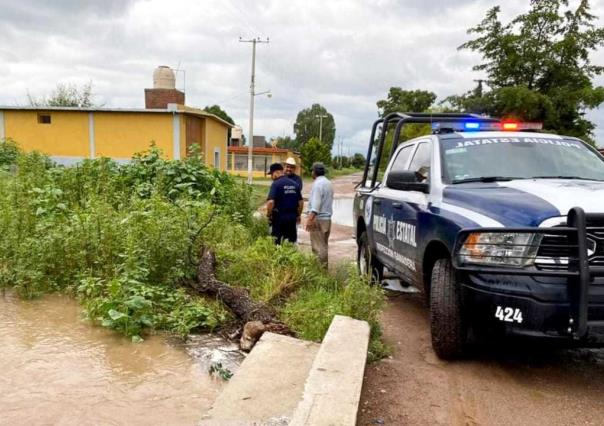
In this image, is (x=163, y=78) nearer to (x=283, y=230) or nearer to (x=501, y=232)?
(x=283, y=230)

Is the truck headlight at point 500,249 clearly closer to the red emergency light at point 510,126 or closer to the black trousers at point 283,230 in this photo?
the red emergency light at point 510,126

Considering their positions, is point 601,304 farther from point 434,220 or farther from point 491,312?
point 434,220

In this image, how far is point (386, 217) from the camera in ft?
19.6

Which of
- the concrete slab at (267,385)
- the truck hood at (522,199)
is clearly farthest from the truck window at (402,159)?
the concrete slab at (267,385)

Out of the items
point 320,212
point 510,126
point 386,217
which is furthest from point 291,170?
point 510,126

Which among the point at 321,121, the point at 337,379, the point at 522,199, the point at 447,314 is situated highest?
the point at 321,121

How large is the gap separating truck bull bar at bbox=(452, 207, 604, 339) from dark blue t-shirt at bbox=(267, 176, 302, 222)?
4.46 m

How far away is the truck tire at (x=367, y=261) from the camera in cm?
676

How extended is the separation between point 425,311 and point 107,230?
3914 millimetres

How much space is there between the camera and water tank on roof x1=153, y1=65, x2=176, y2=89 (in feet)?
87.9

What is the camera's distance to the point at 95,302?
538 centimetres

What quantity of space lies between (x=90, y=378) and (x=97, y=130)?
73.3 feet

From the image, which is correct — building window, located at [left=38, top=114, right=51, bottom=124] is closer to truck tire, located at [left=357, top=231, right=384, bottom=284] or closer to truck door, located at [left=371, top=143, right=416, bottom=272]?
truck tire, located at [left=357, top=231, right=384, bottom=284]

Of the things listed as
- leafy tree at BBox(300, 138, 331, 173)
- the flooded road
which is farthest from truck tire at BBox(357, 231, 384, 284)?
leafy tree at BBox(300, 138, 331, 173)
